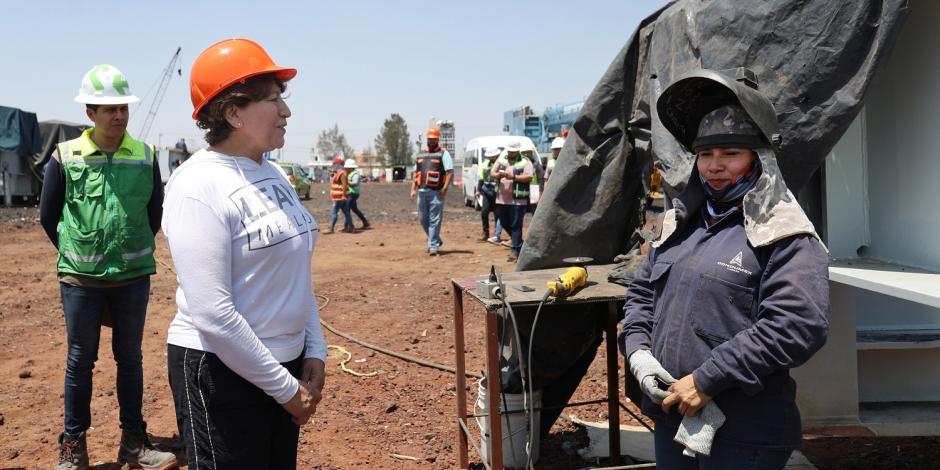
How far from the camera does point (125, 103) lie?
3.90 meters

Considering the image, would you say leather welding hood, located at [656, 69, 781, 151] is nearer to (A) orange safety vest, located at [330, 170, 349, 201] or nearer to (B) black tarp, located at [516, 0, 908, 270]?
(B) black tarp, located at [516, 0, 908, 270]

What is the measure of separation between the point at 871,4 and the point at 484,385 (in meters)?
2.48

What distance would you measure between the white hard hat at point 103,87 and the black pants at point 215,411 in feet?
6.79

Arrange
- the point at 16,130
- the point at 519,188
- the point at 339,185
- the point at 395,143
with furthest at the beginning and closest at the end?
the point at 395,143 < the point at 16,130 < the point at 339,185 < the point at 519,188

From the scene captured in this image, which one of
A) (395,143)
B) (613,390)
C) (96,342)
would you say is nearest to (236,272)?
(96,342)

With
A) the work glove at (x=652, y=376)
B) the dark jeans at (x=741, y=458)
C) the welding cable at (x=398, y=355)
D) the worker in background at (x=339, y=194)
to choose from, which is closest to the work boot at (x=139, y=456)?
the welding cable at (x=398, y=355)

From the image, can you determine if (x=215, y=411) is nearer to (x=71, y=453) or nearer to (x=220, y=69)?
(x=220, y=69)

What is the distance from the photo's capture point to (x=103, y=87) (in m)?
3.81

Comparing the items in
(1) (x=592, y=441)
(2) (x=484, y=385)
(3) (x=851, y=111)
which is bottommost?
(1) (x=592, y=441)

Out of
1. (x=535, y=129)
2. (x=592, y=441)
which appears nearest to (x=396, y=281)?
(x=592, y=441)

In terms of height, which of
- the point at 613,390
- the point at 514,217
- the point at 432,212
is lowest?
the point at 613,390

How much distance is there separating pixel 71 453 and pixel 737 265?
3.51 metres

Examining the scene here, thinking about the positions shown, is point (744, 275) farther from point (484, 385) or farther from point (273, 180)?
point (484, 385)

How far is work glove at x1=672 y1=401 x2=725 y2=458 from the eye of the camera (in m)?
2.19
